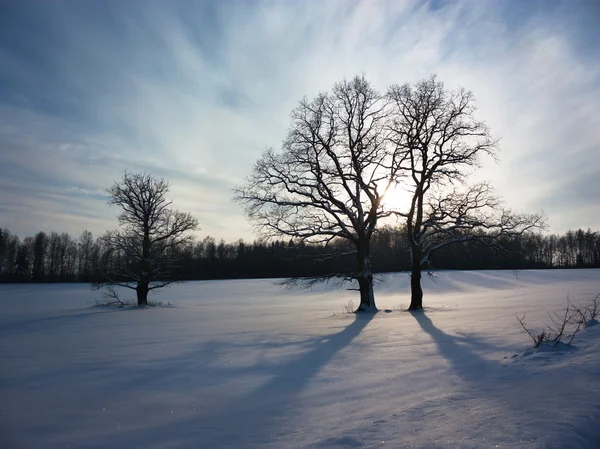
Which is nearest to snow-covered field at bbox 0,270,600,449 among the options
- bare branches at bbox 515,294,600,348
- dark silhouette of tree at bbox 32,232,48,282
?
bare branches at bbox 515,294,600,348

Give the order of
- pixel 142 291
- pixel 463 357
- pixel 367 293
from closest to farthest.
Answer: pixel 463 357
pixel 367 293
pixel 142 291

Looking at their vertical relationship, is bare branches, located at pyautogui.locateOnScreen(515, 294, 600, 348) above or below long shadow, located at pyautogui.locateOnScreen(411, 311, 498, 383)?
above

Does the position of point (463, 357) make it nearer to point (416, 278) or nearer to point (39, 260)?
point (416, 278)

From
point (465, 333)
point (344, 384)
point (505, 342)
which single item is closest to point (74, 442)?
point (344, 384)

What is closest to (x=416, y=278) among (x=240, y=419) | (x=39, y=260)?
(x=240, y=419)

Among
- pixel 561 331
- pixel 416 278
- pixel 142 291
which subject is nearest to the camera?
pixel 561 331

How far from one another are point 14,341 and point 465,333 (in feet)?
41.9

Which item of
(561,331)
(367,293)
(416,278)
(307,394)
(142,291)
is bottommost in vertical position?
(307,394)

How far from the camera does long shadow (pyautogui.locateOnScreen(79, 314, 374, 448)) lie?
3.88m

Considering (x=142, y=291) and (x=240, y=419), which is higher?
(x=142, y=291)

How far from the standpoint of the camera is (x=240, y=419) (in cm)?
442

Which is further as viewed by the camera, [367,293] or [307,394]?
[367,293]

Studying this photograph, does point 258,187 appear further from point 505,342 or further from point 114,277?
point 114,277

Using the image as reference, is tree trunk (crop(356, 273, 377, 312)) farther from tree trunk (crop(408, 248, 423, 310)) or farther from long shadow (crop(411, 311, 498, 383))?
long shadow (crop(411, 311, 498, 383))
